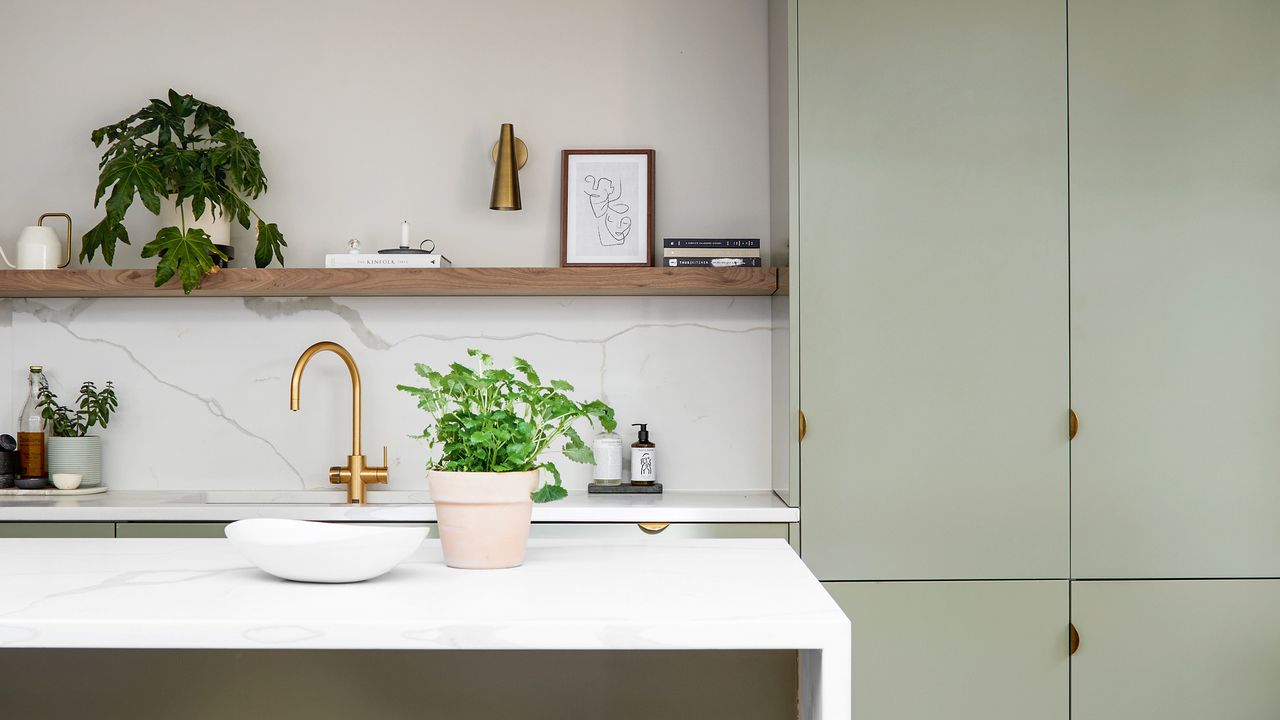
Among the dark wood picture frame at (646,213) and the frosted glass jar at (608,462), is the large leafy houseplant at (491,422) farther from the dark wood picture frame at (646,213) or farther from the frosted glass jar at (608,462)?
the dark wood picture frame at (646,213)

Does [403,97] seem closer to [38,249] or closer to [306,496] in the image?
[38,249]

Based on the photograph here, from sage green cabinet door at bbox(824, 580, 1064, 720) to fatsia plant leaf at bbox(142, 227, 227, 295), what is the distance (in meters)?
1.78

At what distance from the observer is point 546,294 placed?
105 inches

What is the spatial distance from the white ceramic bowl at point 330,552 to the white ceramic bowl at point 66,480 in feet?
5.86

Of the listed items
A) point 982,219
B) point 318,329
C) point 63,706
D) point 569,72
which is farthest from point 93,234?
point 982,219

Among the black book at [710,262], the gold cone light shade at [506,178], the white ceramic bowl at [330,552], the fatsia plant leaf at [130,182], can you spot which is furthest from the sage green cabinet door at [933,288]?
the fatsia plant leaf at [130,182]

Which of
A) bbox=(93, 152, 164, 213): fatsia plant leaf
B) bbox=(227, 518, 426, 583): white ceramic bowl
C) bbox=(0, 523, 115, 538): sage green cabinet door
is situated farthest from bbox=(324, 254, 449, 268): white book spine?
bbox=(227, 518, 426, 583): white ceramic bowl

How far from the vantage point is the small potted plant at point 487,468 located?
1.25m

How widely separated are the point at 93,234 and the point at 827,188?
1.89m

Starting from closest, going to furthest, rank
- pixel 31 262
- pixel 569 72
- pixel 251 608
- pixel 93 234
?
pixel 251 608 < pixel 93 234 < pixel 31 262 < pixel 569 72

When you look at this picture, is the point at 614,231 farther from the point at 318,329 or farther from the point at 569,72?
the point at 318,329

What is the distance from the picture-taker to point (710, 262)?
2.56 meters

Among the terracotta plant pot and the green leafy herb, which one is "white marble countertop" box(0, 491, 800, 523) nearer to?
the green leafy herb

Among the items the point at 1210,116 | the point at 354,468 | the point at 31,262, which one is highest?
the point at 1210,116
